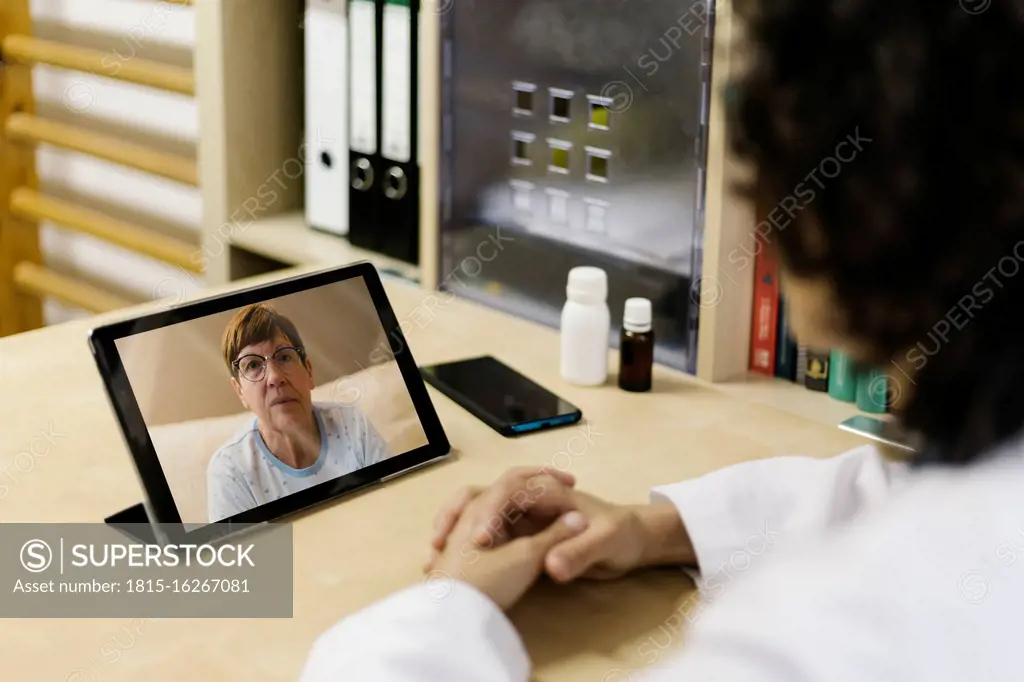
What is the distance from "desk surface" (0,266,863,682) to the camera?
0.80 m

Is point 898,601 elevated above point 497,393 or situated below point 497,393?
above

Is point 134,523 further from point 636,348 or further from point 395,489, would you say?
point 636,348

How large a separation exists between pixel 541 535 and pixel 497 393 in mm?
340

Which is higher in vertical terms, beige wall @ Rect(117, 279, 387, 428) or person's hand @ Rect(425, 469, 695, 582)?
beige wall @ Rect(117, 279, 387, 428)

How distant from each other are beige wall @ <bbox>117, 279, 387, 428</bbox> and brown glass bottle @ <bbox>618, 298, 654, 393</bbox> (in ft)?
0.97

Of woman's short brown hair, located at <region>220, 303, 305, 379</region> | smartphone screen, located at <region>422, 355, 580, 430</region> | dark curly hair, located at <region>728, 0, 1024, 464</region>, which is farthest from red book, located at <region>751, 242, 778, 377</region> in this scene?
dark curly hair, located at <region>728, 0, 1024, 464</region>

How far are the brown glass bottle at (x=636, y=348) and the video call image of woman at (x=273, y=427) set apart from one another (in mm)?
354

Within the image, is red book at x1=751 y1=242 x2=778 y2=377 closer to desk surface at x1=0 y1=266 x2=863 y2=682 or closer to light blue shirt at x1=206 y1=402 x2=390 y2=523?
desk surface at x1=0 y1=266 x2=863 y2=682

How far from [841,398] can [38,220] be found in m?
1.88

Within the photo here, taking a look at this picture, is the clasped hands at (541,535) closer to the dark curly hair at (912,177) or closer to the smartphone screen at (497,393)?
the smartphone screen at (497,393)

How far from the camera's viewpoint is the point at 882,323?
57 centimetres

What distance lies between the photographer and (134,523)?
0.94 metres

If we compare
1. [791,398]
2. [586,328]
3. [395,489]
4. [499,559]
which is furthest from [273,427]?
[791,398]

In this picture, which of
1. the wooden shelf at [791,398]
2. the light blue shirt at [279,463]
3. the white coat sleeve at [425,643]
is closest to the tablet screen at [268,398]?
the light blue shirt at [279,463]
